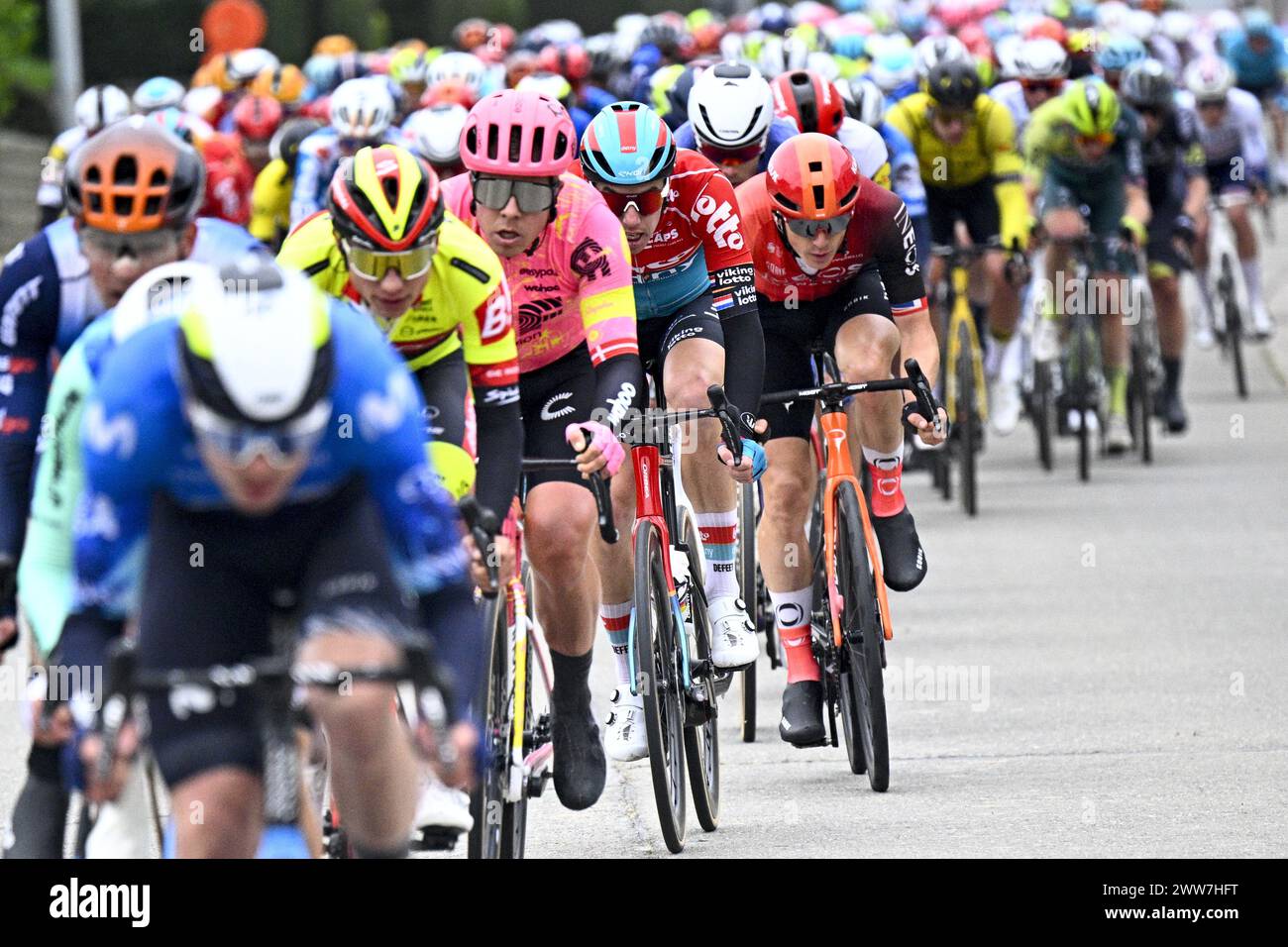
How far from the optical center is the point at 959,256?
575 inches

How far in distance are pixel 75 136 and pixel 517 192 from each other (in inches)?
375

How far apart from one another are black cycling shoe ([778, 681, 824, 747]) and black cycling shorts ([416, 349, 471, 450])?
2.20m

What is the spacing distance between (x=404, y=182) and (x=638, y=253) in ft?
7.65

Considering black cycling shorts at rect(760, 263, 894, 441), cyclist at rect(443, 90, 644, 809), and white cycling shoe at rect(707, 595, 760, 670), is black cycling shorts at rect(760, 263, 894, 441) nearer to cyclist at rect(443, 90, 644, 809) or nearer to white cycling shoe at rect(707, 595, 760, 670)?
white cycling shoe at rect(707, 595, 760, 670)

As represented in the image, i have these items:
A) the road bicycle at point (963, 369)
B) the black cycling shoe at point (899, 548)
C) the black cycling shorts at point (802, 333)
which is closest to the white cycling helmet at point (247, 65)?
the road bicycle at point (963, 369)

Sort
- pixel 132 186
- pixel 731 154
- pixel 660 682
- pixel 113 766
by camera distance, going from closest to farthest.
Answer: pixel 113 766, pixel 132 186, pixel 660 682, pixel 731 154

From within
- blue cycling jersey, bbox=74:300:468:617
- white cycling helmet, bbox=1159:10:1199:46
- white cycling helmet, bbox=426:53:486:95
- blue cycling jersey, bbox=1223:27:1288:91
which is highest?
white cycling helmet, bbox=1159:10:1199:46

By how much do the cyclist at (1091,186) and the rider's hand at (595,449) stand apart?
9.11m

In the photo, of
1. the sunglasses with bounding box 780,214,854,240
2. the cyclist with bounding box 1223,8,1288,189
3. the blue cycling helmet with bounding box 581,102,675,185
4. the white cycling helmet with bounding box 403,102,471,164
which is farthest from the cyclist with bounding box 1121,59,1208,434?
the cyclist with bounding box 1223,8,1288,189

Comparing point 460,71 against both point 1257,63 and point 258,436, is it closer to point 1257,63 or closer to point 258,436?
point 1257,63

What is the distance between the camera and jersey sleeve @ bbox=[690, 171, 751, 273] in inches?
318

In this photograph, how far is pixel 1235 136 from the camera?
62.6ft

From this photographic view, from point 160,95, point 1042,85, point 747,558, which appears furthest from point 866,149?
point 160,95
